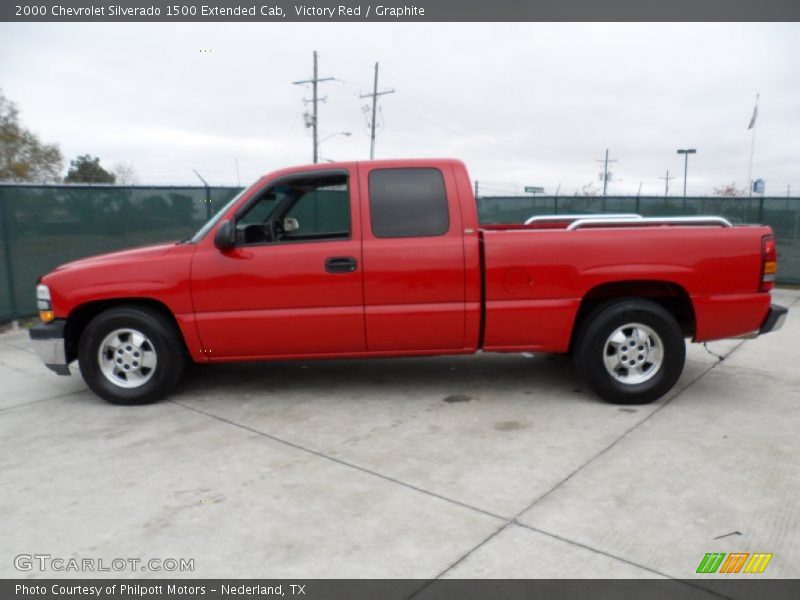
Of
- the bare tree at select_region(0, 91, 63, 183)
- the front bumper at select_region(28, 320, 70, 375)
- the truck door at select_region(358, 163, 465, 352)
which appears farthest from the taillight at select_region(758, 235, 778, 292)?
the bare tree at select_region(0, 91, 63, 183)

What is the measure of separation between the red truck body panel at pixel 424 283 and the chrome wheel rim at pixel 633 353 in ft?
1.14

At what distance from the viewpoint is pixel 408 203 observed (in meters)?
4.97

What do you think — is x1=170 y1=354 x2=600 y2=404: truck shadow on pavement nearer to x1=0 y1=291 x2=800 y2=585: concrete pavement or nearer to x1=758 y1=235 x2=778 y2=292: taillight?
x1=0 y1=291 x2=800 y2=585: concrete pavement

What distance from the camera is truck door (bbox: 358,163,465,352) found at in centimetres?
486

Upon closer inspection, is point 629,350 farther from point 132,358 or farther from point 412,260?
point 132,358

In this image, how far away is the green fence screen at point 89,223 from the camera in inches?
332

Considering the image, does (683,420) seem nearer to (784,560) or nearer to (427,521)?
(784,560)

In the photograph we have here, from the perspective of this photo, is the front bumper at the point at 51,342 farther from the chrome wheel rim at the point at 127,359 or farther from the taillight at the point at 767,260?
the taillight at the point at 767,260

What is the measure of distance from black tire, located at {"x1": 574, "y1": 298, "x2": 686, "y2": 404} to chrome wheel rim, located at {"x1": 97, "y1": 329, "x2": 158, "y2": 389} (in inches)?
136

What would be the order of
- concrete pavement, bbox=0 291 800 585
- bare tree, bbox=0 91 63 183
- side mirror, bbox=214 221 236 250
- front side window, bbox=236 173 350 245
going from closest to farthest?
concrete pavement, bbox=0 291 800 585, side mirror, bbox=214 221 236 250, front side window, bbox=236 173 350 245, bare tree, bbox=0 91 63 183

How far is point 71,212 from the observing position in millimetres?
9031

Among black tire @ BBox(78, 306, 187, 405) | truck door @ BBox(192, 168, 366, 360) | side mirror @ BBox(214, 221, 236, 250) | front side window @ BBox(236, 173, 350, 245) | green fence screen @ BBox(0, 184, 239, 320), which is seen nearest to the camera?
side mirror @ BBox(214, 221, 236, 250)
